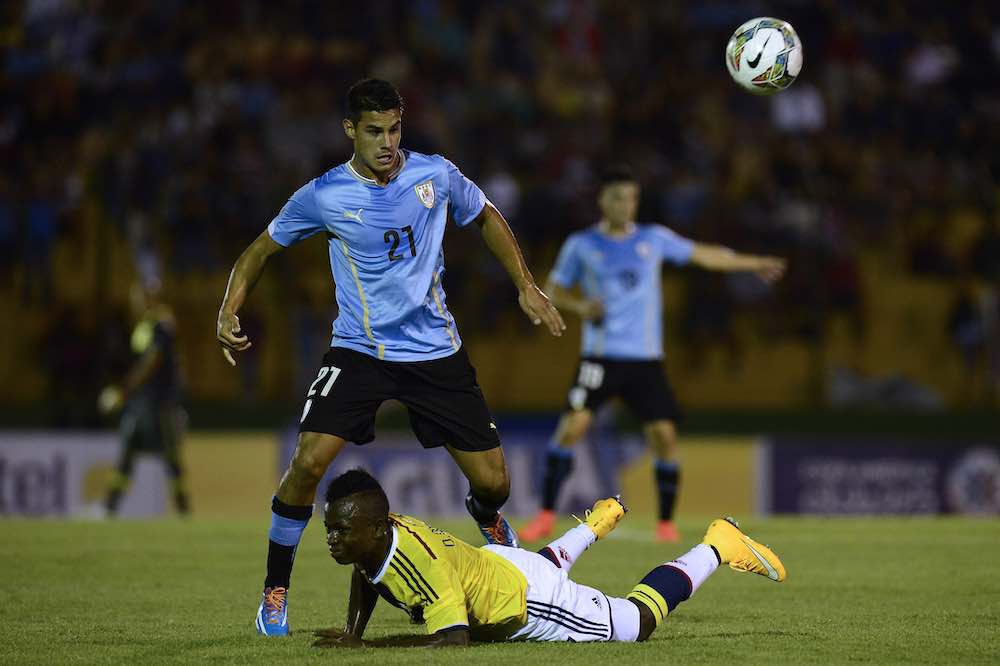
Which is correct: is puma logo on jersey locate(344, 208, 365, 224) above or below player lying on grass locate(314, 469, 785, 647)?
above

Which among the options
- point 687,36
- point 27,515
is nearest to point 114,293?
point 27,515

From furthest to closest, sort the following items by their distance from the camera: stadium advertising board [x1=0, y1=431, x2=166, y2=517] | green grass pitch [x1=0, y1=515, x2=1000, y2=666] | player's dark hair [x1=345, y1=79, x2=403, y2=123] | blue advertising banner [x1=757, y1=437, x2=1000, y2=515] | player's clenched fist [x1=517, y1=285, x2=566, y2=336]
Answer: blue advertising banner [x1=757, y1=437, x2=1000, y2=515], stadium advertising board [x1=0, y1=431, x2=166, y2=517], player's clenched fist [x1=517, y1=285, x2=566, y2=336], player's dark hair [x1=345, y1=79, x2=403, y2=123], green grass pitch [x1=0, y1=515, x2=1000, y2=666]

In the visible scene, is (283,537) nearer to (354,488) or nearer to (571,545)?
(354,488)

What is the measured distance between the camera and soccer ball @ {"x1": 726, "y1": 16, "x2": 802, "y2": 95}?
9.68 meters

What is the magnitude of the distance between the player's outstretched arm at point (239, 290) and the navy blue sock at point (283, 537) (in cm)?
69

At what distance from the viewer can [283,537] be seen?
669 cm

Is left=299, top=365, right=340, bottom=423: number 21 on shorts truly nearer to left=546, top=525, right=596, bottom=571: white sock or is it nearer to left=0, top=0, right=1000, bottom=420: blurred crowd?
left=546, top=525, right=596, bottom=571: white sock

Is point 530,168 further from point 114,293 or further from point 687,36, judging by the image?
point 114,293

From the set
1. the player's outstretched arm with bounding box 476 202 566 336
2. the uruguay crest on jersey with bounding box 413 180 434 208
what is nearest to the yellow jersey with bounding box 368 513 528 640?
the player's outstretched arm with bounding box 476 202 566 336

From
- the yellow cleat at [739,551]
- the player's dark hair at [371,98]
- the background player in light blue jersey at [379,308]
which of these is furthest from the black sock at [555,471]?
the player's dark hair at [371,98]

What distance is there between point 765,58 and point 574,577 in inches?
139

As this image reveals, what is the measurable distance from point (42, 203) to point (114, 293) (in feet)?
4.60

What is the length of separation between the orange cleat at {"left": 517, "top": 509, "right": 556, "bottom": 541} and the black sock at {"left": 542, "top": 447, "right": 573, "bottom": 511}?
115 mm

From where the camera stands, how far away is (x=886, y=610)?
7492mm
